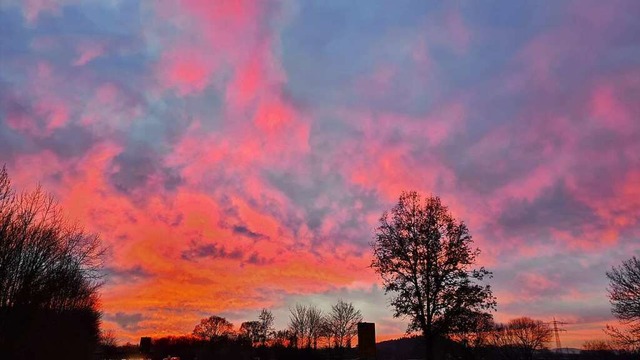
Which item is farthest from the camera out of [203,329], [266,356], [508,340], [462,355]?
[203,329]

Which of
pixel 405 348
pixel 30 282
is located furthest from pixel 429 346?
pixel 405 348

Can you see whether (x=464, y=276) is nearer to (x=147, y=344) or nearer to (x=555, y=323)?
(x=147, y=344)

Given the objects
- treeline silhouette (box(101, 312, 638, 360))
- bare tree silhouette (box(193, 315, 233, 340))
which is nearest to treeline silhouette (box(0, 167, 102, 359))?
treeline silhouette (box(101, 312, 638, 360))

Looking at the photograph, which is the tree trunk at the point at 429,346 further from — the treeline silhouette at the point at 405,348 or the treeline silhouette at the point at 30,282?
the treeline silhouette at the point at 30,282

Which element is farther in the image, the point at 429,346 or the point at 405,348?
the point at 405,348

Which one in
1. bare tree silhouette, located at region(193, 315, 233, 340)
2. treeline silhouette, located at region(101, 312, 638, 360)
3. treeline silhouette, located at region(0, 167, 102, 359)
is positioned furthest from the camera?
bare tree silhouette, located at region(193, 315, 233, 340)

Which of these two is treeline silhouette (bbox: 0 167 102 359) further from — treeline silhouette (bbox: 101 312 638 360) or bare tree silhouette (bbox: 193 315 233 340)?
bare tree silhouette (bbox: 193 315 233 340)

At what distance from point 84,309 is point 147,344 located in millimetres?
9020

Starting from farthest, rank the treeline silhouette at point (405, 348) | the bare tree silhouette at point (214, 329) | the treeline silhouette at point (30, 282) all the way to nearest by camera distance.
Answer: the bare tree silhouette at point (214, 329) < the treeline silhouette at point (405, 348) < the treeline silhouette at point (30, 282)

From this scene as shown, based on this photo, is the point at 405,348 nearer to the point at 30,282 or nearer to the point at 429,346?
the point at 429,346

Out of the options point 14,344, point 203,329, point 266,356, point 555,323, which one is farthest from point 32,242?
point 203,329

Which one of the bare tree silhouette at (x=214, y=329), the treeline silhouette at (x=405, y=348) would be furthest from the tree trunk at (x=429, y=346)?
the bare tree silhouette at (x=214, y=329)

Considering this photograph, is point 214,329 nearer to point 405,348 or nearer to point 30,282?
point 405,348

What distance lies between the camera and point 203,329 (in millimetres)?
199125
